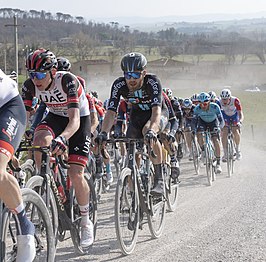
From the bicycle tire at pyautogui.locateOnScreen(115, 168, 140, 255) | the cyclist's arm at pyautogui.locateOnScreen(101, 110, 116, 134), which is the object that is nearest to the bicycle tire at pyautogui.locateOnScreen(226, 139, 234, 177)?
the cyclist's arm at pyautogui.locateOnScreen(101, 110, 116, 134)

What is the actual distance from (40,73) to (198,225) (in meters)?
3.67

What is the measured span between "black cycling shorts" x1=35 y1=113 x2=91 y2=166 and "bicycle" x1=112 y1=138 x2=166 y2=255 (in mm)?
400

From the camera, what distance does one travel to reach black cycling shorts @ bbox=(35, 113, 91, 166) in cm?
610

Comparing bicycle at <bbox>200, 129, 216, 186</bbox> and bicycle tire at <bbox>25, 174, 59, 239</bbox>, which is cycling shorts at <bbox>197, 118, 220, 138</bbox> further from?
bicycle tire at <bbox>25, 174, 59, 239</bbox>

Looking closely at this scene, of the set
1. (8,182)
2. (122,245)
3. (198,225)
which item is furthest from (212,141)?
(8,182)

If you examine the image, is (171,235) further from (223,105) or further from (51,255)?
(223,105)

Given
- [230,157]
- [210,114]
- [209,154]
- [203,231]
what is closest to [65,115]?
[203,231]

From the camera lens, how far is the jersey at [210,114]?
13758 millimetres

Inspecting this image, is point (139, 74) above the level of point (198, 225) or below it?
above

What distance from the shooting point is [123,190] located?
21.0ft

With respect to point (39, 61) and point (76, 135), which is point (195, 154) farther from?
point (39, 61)

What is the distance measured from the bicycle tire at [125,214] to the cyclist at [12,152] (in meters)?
2.04

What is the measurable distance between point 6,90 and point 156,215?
398cm

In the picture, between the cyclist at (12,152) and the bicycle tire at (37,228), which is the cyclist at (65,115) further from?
the cyclist at (12,152)
